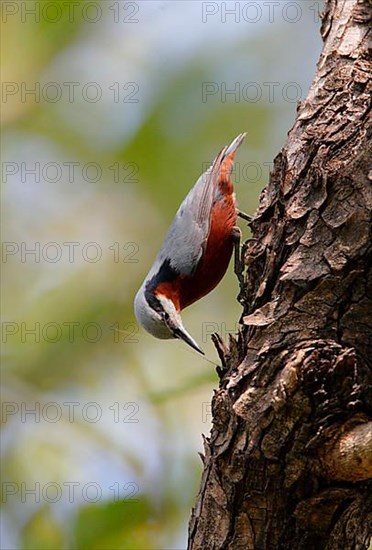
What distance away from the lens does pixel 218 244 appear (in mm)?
5531

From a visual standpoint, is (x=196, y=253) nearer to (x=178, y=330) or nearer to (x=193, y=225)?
(x=193, y=225)

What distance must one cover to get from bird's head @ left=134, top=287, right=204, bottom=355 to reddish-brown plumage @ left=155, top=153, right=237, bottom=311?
9cm

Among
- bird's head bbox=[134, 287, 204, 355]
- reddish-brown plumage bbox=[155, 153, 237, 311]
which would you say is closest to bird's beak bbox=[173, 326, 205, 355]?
bird's head bbox=[134, 287, 204, 355]

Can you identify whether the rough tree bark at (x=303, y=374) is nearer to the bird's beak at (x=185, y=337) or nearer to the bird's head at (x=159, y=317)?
the bird's beak at (x=185, y=337)

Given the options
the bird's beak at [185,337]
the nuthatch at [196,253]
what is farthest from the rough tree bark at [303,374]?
the nuthatch at [196,253]

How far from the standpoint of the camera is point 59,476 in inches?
183

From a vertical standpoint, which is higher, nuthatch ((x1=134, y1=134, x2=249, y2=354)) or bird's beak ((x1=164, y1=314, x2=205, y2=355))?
nuthatch ((x1=134, y1=134, x2=249, y2=354))

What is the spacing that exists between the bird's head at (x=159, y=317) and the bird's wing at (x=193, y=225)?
0.25 meters

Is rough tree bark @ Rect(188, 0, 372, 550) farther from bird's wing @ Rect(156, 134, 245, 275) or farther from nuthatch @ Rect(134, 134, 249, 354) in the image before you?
nuthatch @ Rect(134, 134, 249, 354)

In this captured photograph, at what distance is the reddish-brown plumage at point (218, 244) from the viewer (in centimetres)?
551

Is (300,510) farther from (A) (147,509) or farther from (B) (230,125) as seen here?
(B) (230,125)

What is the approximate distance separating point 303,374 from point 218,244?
3.15 meters

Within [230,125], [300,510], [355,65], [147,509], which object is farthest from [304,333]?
[230,125]

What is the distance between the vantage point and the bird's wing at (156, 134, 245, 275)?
524 cm
